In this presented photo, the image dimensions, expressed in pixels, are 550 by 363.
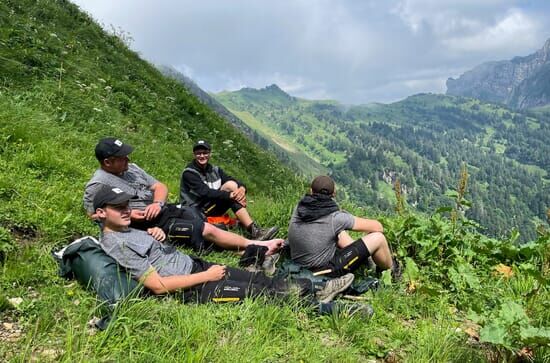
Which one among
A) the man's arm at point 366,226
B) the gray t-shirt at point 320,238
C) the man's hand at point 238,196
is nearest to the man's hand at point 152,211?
the man's hand at point 238,196

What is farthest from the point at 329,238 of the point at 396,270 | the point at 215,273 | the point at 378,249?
the point at 215,273

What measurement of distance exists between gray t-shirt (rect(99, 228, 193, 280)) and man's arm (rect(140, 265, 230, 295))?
132 mm

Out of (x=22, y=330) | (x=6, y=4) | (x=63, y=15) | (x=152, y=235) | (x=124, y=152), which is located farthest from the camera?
(x=63, y=15)

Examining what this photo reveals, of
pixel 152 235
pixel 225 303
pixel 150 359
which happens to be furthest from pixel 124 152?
pixel 150 359

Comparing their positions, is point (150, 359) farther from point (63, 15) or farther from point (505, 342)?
point (63, 15)

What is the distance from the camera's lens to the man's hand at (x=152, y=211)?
22.6ft

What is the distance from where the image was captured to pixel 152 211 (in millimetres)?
6918

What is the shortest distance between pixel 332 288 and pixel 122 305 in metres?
2.73

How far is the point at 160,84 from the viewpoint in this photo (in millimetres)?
18859

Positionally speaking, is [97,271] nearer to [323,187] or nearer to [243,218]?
[323,187]

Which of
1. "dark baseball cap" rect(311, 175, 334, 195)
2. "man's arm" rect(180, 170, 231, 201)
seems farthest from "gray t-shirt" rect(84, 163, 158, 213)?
"dark baseball cap" rect(311, 175, 334, 195)

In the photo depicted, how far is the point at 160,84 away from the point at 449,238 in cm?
1513

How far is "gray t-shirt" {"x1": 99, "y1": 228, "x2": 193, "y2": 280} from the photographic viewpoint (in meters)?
4.95

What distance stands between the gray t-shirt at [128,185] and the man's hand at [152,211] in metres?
0.30
